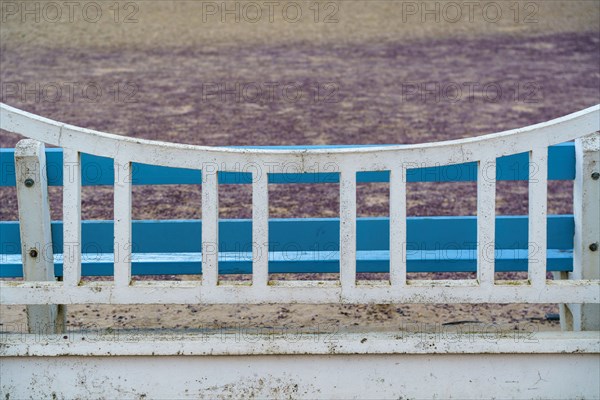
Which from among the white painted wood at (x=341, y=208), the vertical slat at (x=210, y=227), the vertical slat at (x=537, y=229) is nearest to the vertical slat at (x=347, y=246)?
the white painted wood at (x=341, y=208)

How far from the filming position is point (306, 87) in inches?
500

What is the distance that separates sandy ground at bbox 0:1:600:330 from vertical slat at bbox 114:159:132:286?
1.63 m

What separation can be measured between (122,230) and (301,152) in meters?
0.52

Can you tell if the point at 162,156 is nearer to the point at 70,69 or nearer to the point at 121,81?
the point at 121,81

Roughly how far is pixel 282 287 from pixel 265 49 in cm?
1369

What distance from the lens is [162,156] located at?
240 centimetres

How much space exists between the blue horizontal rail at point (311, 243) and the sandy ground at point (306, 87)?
859 millimetres

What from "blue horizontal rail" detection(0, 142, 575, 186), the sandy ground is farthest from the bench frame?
the sandy ground

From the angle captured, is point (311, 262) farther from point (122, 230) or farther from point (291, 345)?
point (122, 230)

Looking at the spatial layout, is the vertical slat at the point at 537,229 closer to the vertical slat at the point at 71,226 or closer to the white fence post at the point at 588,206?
the white fence post at the point at 588,206

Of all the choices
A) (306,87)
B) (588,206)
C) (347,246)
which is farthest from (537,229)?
(306,87)

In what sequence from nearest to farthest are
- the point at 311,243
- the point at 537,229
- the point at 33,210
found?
the point at 537,229 < the point at 33,210 < the point at 311,243

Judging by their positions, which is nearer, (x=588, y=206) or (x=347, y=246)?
(x=347, y=246)

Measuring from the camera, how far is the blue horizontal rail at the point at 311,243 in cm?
312
